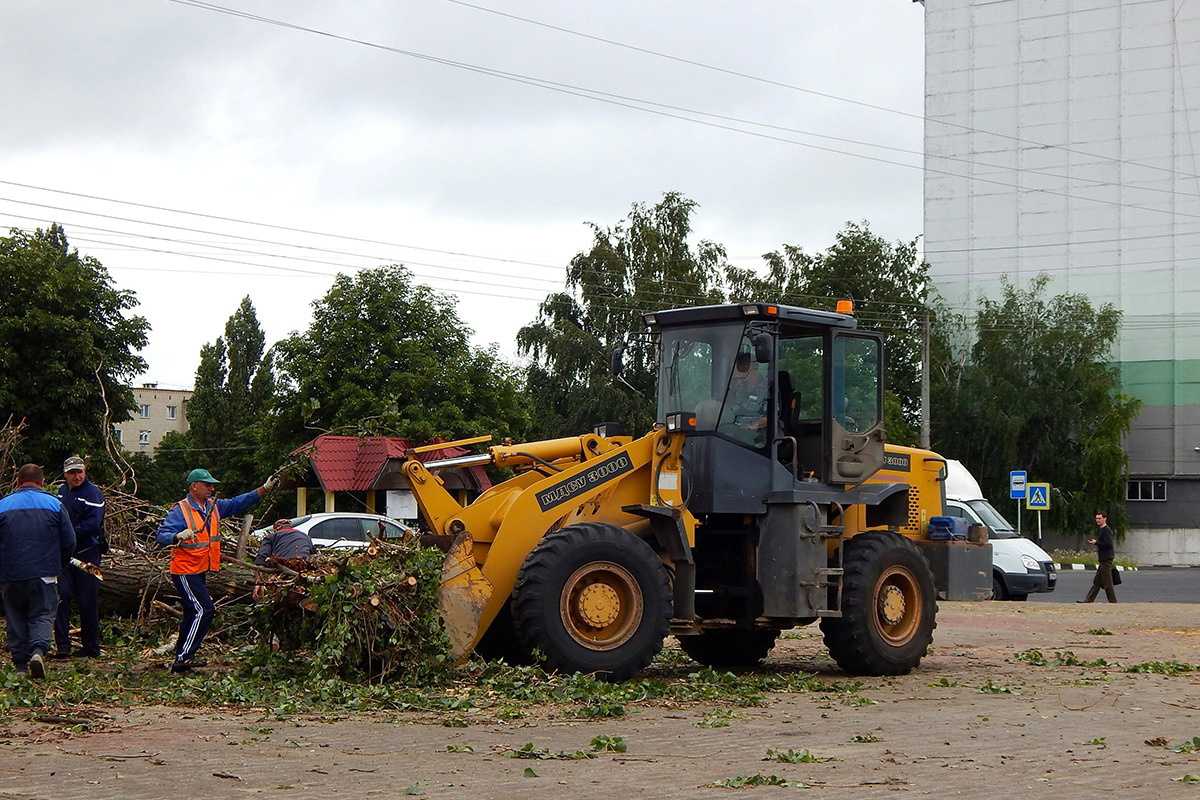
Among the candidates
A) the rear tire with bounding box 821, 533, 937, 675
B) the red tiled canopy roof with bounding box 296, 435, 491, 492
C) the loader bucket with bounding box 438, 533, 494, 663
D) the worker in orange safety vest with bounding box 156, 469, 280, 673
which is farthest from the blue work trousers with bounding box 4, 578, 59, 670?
the red tiled canopy roof with bounding box 296, 435, 491, 492

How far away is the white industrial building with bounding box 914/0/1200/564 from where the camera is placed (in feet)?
196

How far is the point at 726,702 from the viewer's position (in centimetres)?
1109

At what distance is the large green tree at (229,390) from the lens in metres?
73.8

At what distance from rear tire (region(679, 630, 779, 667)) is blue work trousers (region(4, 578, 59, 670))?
5.64 metres

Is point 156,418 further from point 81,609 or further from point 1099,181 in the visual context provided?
point 81,609

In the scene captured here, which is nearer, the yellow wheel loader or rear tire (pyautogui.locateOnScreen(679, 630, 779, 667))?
the yellow wheel loader

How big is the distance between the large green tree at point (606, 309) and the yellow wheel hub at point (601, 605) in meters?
39.2

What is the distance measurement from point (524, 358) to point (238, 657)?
1657 inches

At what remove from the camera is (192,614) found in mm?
11867

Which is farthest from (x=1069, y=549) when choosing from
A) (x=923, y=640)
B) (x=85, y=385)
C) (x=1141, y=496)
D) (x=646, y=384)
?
(x=923, y=640)

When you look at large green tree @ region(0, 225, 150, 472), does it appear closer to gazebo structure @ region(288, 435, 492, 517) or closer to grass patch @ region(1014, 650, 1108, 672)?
gazebo structure @ region(288, 435, 492, 517)

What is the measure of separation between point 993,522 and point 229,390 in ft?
186

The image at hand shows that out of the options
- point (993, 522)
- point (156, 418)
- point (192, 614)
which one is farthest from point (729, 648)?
point (156, 418)

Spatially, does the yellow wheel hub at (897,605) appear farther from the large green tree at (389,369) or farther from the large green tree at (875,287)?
the large green tree at (875,287)
